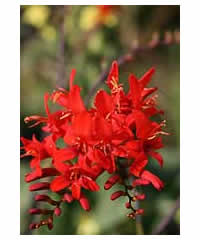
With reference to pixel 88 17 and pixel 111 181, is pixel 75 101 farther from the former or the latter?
pixel 88 17

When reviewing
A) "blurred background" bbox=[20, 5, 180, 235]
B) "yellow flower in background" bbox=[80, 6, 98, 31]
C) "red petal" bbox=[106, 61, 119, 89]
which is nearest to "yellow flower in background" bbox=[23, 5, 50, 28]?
"blurred background" bbox=[20, 5, 180, 235]

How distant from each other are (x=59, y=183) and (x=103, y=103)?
18cm

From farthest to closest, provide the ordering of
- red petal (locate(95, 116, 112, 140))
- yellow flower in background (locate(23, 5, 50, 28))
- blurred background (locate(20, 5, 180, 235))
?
yellow flower in background (locate(23, 5, 50, 28)) < blurred background (locate(20, 5, 180, 235)) < red petal (locate(95, 116, 112, 140))

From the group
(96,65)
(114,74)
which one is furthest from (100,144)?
(96,65)

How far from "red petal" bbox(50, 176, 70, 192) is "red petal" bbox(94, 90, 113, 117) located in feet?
0.50

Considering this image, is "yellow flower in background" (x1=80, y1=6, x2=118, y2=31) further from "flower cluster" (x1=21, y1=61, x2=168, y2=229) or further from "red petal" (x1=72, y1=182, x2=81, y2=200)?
"red petal" (x1=72, y1=182, x2=81, y2=200)

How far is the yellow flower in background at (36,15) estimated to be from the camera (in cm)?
190

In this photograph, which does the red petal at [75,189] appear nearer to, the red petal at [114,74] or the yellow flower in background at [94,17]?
the red petal at [114,74]

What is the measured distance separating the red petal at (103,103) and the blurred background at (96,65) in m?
0.59

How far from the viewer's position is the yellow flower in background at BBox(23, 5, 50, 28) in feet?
6.23

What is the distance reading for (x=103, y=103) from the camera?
3.11 feet

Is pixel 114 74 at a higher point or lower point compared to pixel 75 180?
higher
